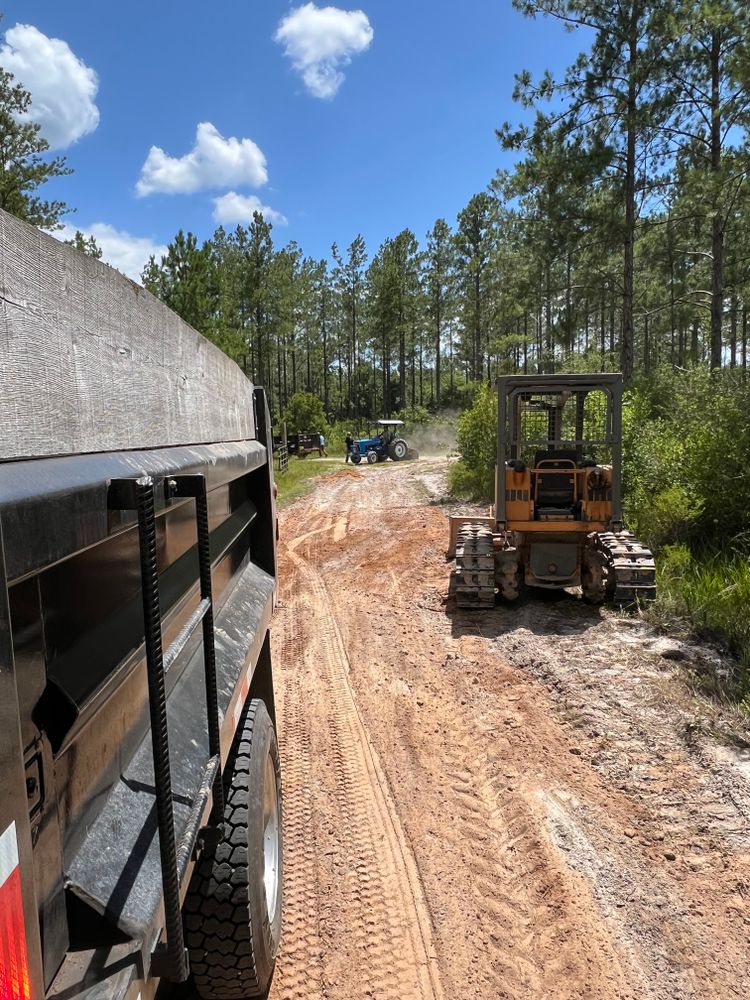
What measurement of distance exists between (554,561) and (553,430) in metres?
1.69

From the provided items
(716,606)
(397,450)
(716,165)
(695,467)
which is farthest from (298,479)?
(716,606)

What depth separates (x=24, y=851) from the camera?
2.57ft

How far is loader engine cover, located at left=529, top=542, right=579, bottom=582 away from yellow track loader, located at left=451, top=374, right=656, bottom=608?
0.04ft

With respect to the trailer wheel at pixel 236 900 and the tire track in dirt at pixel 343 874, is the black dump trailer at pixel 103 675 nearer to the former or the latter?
the trailer wheel at pixel 236 900

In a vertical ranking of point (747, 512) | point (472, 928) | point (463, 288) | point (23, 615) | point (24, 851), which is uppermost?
point (463, 288)

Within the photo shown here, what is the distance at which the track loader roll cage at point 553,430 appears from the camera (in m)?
7.14

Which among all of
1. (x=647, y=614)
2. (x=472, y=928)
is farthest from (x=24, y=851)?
(x=647, y=614)

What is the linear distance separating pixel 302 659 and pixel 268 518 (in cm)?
271

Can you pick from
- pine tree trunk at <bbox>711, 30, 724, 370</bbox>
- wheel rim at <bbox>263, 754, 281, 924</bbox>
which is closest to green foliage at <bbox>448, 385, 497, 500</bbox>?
pine tree trunk at <bbox>711, 30, 724, 370</bbox>

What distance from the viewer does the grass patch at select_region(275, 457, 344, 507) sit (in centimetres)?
1814

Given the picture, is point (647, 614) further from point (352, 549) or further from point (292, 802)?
point (352, 549)

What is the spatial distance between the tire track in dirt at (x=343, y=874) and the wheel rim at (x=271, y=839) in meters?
0.42

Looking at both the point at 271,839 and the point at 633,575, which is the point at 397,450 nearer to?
the point at 633,575

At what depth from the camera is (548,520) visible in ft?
Result: 24.1
